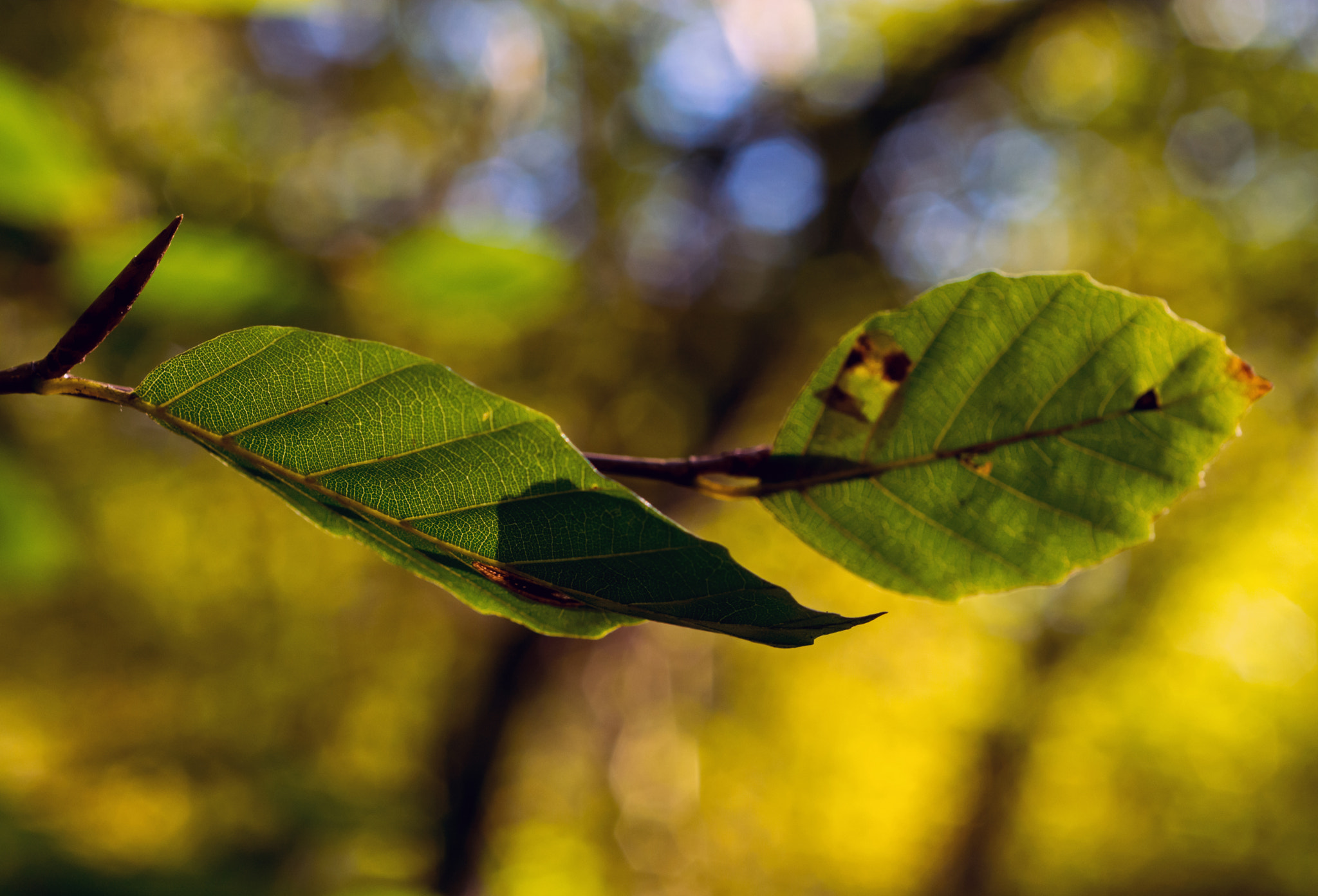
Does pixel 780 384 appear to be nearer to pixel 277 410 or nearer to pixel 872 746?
pixel 872 746

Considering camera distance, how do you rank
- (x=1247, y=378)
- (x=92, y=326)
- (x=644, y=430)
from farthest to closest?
(x=644, y=430) < (x=1247, y=378) < (x=92, y=326)

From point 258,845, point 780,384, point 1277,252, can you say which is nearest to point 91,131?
point 258,845

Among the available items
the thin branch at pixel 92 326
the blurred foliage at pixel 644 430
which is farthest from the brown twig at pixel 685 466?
the blurred foliage at pixel 644 430

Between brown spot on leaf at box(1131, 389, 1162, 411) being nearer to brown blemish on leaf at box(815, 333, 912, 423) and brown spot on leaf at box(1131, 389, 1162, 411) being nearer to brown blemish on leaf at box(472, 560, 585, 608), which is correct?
brown blemish on leaf at box(815, 333, 912, 423)

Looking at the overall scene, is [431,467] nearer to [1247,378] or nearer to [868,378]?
[868,378]

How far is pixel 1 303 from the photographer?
5.82 feet

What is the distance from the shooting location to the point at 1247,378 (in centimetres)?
41

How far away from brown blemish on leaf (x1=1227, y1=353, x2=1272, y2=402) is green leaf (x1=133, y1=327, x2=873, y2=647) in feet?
1.01

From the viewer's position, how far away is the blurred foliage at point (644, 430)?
383 centimetres

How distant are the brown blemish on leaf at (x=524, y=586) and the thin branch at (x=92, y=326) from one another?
0.62ft

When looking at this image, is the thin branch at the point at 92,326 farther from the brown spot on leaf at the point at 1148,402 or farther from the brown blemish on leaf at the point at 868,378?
the brown spot on leaf at the point at 1148,402

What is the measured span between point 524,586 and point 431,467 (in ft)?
0.25

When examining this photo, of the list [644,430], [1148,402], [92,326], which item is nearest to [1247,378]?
[1148,402]

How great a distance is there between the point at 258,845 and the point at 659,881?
2775 millimetres
